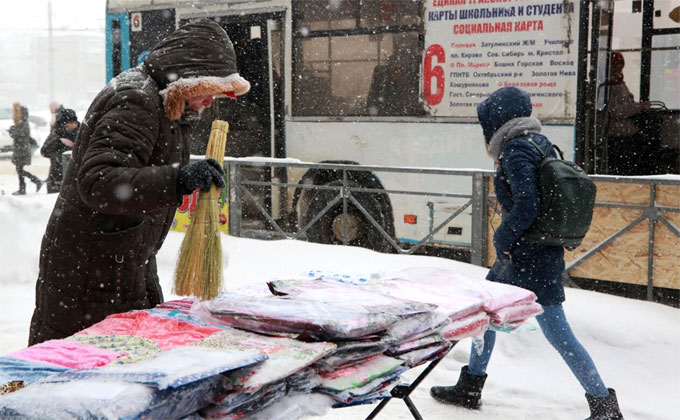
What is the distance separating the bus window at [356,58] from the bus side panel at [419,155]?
221 millimetres

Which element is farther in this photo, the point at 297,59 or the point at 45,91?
the point at 45,91

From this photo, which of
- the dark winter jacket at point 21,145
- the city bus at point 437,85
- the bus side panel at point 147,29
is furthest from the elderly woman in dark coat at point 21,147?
the city bus at point 437,85

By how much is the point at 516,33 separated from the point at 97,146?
244 inches

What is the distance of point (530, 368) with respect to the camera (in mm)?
5578

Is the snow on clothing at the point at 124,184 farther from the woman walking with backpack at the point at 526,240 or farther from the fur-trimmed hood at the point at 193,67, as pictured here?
the woman walking with backpack at the point at 526,240

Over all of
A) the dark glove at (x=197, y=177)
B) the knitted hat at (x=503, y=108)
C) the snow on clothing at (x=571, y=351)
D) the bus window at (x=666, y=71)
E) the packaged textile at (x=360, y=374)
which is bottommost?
the snow on clothing at (x=571, y=351)

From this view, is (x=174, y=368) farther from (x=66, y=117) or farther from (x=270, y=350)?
(x=66, y=117)

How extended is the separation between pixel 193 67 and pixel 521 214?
2113 millimetres

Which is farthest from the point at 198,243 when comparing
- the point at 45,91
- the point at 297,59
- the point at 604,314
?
the point at 45,91

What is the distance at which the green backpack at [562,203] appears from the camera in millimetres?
4188

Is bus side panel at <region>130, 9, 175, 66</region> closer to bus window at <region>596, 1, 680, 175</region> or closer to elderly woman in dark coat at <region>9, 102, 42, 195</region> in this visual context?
bus window at <region>596, 1, 680, 175</region>

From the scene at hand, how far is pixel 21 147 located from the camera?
16031mm

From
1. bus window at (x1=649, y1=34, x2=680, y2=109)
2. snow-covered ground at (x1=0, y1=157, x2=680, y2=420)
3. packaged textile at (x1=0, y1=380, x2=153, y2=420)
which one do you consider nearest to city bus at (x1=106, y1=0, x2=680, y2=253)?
bus window at (x1=649, y1=34, x2=680, y2=109)

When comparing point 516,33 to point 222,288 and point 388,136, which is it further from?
point 222,288
